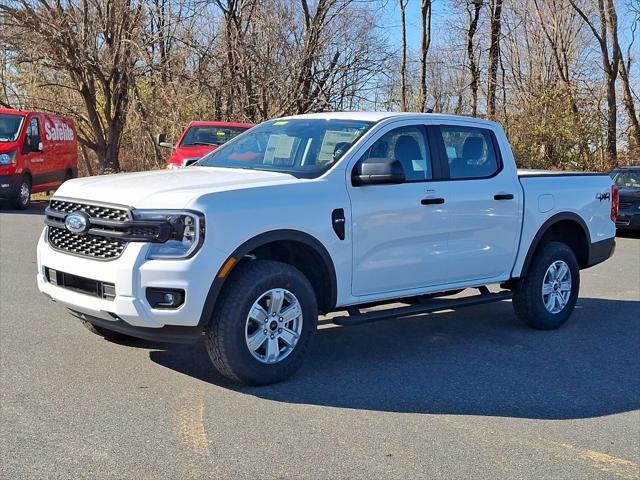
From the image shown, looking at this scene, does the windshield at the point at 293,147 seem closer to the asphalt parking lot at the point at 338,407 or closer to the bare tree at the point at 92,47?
the asphalt parking lot at the point at 338,407

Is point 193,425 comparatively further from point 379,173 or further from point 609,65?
point 609,65

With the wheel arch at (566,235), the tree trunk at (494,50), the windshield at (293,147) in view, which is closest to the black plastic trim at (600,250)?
the wheel arch at (566,235)

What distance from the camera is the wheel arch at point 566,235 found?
7172mm

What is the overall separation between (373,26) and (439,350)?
860 inches

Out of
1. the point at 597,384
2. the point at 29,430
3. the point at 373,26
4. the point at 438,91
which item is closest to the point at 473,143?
the point at 597,384

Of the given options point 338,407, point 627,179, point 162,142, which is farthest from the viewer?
point 627,179

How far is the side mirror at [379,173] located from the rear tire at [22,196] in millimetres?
13513

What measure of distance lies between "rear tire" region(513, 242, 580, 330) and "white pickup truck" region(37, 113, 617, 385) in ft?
0.06

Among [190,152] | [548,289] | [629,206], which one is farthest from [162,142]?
[548,289]

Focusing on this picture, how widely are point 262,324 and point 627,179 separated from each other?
45.8ft

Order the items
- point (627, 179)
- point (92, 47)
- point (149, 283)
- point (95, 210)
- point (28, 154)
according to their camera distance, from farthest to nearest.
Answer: point (92, 47), point (28, 154), point (627, 179), point (95, 210), point (149, 283)

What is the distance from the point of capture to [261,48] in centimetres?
2591

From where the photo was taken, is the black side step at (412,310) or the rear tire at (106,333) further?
the rear tire at (106,333)

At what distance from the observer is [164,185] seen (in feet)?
17.1
